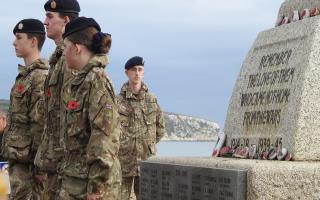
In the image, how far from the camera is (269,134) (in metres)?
7.26

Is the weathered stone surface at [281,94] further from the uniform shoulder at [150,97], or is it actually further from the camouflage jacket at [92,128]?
the uniform shoulder at [150,97]

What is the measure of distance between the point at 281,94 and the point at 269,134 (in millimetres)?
332

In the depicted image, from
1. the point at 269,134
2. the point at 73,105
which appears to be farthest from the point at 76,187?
the point at 269,134

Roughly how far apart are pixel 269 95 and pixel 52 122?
178cm

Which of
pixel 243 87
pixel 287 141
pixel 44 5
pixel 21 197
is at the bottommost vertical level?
pixel 21 197

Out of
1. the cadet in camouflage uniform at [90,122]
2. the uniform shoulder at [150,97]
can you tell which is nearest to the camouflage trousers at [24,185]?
the cadet in camouflage uniform at [90,122]

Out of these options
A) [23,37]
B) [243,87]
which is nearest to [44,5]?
[23,37]

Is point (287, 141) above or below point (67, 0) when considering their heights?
below

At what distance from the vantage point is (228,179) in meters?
6.55

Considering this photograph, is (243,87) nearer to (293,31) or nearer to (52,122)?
(293,31)

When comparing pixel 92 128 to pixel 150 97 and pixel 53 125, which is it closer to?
pixel 53 125

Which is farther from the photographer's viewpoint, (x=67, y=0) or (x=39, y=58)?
(x=39, y=58)

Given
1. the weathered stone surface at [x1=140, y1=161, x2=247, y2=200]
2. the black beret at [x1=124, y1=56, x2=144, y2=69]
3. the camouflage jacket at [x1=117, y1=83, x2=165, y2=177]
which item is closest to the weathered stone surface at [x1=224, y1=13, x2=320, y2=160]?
the weathered stone surface at [x1=140, y1=161, x2=247, y2=200]

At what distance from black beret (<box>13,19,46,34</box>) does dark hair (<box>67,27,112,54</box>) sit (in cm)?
254
